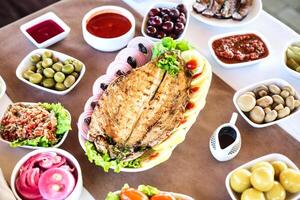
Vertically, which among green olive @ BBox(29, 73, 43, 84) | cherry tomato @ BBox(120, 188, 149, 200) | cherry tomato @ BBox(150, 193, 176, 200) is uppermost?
green olive @ BBox(29, 73, 43, 84)

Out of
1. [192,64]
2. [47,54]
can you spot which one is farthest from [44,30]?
[192,64]

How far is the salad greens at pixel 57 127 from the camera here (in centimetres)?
152

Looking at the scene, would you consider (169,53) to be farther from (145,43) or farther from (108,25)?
(108,25)

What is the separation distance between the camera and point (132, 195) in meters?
1.35

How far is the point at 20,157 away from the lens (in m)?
1.57

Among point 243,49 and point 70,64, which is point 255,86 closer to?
point 243,49

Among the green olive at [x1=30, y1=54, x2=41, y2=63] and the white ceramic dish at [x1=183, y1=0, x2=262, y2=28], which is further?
the white ceramic dish at [x1=183, y1=0, x2=262, y2=28]

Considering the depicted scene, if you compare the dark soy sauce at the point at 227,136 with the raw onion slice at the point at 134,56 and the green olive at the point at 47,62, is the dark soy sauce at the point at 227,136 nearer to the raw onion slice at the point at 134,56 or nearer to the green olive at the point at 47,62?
the raw onion slice at the point at 134,56

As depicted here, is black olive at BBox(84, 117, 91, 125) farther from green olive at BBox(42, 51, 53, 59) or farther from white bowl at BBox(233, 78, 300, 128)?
white bowl at BBox(233, 78, 300, 128)

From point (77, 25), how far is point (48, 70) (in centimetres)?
33

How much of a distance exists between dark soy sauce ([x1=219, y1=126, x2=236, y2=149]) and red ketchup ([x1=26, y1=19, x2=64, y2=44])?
2.73 feet

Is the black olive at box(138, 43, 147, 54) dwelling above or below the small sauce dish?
above

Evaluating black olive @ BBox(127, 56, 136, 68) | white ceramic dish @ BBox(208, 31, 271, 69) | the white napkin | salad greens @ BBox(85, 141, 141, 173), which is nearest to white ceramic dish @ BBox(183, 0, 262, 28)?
white ceramic dish @ BBox(208, 31, 271, 69)

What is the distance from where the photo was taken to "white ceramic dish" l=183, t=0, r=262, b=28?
1917mm
